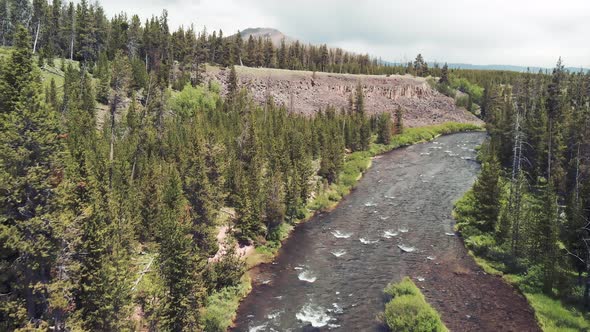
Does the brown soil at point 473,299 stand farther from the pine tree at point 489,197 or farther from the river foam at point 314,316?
the river foam at point 314,316

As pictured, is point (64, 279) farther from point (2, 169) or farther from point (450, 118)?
point (450, 118)

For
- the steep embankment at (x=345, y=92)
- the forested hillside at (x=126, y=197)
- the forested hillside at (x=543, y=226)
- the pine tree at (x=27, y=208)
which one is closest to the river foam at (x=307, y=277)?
the forested hillside at (x=126, y=197)

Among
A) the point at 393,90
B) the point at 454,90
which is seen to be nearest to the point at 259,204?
the point at 393,90

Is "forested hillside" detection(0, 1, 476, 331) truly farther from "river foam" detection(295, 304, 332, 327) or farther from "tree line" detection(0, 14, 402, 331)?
"river foam" detection(295, 304, 332, 327)

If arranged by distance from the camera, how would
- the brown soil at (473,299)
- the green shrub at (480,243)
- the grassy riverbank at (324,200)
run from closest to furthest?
1. the brown soil at (473,299)
2. the grassy riverbank at (324,200)
3. the green shrub at (480,243)

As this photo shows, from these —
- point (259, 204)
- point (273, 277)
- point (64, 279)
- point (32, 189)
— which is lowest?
point (273, 277)

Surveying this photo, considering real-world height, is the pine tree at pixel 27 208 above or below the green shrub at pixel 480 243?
above

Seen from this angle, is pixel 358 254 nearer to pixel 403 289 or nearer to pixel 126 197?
pixel 403 289
